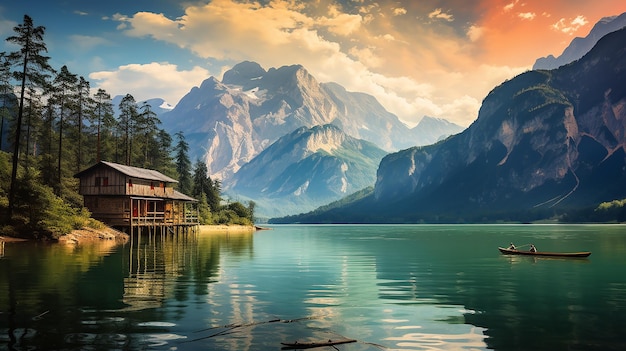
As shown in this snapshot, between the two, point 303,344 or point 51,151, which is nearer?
point 303,344

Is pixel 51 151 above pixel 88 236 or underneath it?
above

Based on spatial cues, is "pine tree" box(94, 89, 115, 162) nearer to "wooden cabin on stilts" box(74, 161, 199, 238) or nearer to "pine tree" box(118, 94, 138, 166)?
"pine tree" box(118, 94, 138, 166)

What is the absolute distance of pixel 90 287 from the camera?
28203mm

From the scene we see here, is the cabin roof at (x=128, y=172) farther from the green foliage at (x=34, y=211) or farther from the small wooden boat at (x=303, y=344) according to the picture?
the small wooden boat at (x=303, y=344)

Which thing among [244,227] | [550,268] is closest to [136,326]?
[550,268]

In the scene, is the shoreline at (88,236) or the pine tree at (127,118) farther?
the pine tree at (127,118)

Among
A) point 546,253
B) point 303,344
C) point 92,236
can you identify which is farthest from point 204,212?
point 303,344

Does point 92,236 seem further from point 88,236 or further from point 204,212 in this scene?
point 204,212

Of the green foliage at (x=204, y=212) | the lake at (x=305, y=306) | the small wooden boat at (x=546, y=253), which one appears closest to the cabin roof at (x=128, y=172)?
the lake at (x=305, y=306)

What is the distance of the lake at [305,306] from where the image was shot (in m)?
16.9

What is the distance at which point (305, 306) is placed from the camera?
23578 millimetres

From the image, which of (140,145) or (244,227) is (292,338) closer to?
(140,145)

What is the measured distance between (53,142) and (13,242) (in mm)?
45740

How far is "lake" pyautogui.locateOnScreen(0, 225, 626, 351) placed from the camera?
16.9m
